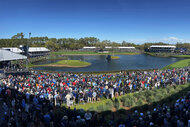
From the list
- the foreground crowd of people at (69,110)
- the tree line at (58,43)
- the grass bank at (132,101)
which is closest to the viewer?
the foreground crowd of people at (69,110)

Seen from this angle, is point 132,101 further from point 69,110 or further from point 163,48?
point 163,48

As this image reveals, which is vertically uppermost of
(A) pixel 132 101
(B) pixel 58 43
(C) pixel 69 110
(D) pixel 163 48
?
(B) pixel 58 43

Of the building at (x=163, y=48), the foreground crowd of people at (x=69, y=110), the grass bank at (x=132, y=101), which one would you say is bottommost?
the grass bank at (x=132, y=101)

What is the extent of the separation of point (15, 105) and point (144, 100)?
1496cm

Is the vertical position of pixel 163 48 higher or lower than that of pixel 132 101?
higher

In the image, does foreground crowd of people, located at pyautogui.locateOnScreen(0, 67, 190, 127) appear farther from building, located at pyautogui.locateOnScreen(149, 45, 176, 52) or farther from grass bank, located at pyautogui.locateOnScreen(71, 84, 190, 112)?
building, located at pyautogui.locateOnScreen(149, 45, 176, 52)

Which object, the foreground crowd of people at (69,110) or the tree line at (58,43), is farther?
the tree line at (58,43)

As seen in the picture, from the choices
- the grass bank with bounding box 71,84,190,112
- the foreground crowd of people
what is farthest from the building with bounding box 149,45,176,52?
the grass bank with bounding box 71,84,190,112

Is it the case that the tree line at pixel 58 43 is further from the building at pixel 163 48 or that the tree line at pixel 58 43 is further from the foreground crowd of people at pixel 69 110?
the foreground crowd of people at pixel 69 110

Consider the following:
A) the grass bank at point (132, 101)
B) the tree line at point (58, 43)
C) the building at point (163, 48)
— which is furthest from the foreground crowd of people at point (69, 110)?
the building at point (163, 48)

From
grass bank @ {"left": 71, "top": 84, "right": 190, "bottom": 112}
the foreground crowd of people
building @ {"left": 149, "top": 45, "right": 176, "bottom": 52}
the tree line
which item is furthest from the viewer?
building @ {"left": 149, "top": 45, "right": 176, "bottom": 52}

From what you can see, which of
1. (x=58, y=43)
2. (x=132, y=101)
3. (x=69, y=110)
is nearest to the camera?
(x=69, y=110)

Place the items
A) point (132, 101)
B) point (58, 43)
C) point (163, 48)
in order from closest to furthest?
point (132, 101) < point (163, 48) < point (58, 43)

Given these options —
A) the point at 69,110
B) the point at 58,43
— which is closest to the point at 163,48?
the point at 58,43
